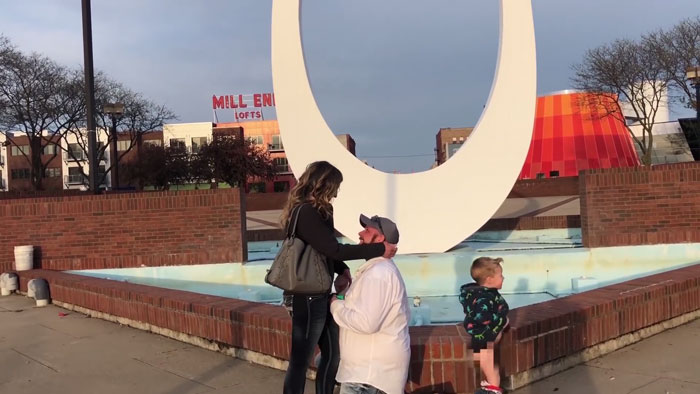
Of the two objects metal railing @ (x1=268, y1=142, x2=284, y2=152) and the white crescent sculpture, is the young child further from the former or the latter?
metal railing @ (x1=268, y1=142, x2=284, y2=152)

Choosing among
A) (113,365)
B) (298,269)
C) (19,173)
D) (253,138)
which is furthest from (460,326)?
(19,173)

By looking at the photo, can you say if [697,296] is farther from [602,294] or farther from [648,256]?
[648,256]

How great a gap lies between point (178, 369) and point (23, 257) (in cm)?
570

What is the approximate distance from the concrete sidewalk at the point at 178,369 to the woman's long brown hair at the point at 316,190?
1.58m

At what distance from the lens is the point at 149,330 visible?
5.71m

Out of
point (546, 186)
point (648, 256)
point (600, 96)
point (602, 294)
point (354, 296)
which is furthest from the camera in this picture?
point (600, 96)

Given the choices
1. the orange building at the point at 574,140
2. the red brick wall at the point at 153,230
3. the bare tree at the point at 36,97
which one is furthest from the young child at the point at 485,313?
the orange building at the point at 574,140

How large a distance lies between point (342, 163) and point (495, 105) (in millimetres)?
2500

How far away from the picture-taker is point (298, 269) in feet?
9.36

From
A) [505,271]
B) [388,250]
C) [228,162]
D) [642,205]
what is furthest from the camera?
[228,162]

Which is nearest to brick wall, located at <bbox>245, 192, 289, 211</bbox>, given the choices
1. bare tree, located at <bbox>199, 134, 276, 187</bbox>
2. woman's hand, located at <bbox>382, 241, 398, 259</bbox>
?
bare tree, located at <bbox>199, 134, 276, 187</bbox>

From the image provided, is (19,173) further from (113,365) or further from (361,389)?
(361,389)

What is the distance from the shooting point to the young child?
318 cm

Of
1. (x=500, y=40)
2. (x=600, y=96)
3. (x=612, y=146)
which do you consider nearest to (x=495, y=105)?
(x=500, y=40)
